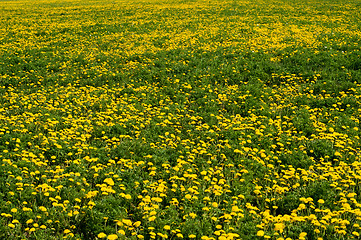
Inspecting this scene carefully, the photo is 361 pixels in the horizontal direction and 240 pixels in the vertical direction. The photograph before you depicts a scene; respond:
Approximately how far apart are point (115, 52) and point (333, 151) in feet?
36.1

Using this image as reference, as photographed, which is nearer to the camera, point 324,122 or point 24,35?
point 324,122

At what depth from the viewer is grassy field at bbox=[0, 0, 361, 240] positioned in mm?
4699

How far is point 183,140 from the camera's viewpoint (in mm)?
7086

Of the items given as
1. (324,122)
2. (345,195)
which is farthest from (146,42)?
(345,195)

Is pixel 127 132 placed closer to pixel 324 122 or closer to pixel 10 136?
pixel 10 136

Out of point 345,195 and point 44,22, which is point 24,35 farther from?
point 345,195

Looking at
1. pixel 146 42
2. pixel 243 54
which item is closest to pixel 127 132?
pixel 243 54

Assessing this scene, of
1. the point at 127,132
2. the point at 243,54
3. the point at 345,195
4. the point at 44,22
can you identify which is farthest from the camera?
the point at 44,22

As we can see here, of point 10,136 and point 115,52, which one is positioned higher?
point 115,52

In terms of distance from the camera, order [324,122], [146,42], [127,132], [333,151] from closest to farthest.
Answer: [333,151] < [127,132] < [324,122] < [146,42]

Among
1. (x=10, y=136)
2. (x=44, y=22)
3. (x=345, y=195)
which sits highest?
(x=44, y=22)

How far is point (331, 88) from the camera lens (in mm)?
9758

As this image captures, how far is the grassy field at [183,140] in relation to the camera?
4699mm

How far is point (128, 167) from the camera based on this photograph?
6.09 m
